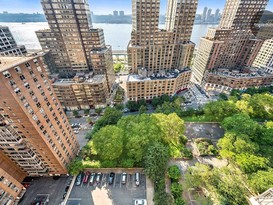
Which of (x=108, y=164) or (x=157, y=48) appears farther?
(x=157, y=48)

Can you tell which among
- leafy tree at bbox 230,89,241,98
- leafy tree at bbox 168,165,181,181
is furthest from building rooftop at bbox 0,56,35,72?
leafy tree at bbox 230,89,241,98

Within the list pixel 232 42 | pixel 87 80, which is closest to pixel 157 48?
pixel 87 80

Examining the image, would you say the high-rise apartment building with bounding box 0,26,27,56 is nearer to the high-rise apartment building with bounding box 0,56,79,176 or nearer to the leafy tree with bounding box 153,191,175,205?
the high-rise apartment building with bounding box 0,56,79,176

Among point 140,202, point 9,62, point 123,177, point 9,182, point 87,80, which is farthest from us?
point 87,80

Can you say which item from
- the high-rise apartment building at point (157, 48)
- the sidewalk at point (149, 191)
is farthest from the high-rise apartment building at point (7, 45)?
the sidewalk at point (149, 191)

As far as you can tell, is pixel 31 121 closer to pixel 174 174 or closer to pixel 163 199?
pixel 163 199

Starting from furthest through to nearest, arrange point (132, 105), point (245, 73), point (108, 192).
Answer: point (245, 73), point (132, 105), point (108, 192)

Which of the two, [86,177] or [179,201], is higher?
[179,201]

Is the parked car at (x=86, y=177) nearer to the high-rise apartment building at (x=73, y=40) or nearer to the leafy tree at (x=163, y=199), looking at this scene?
the leafy tree at (x=163, y=199)
